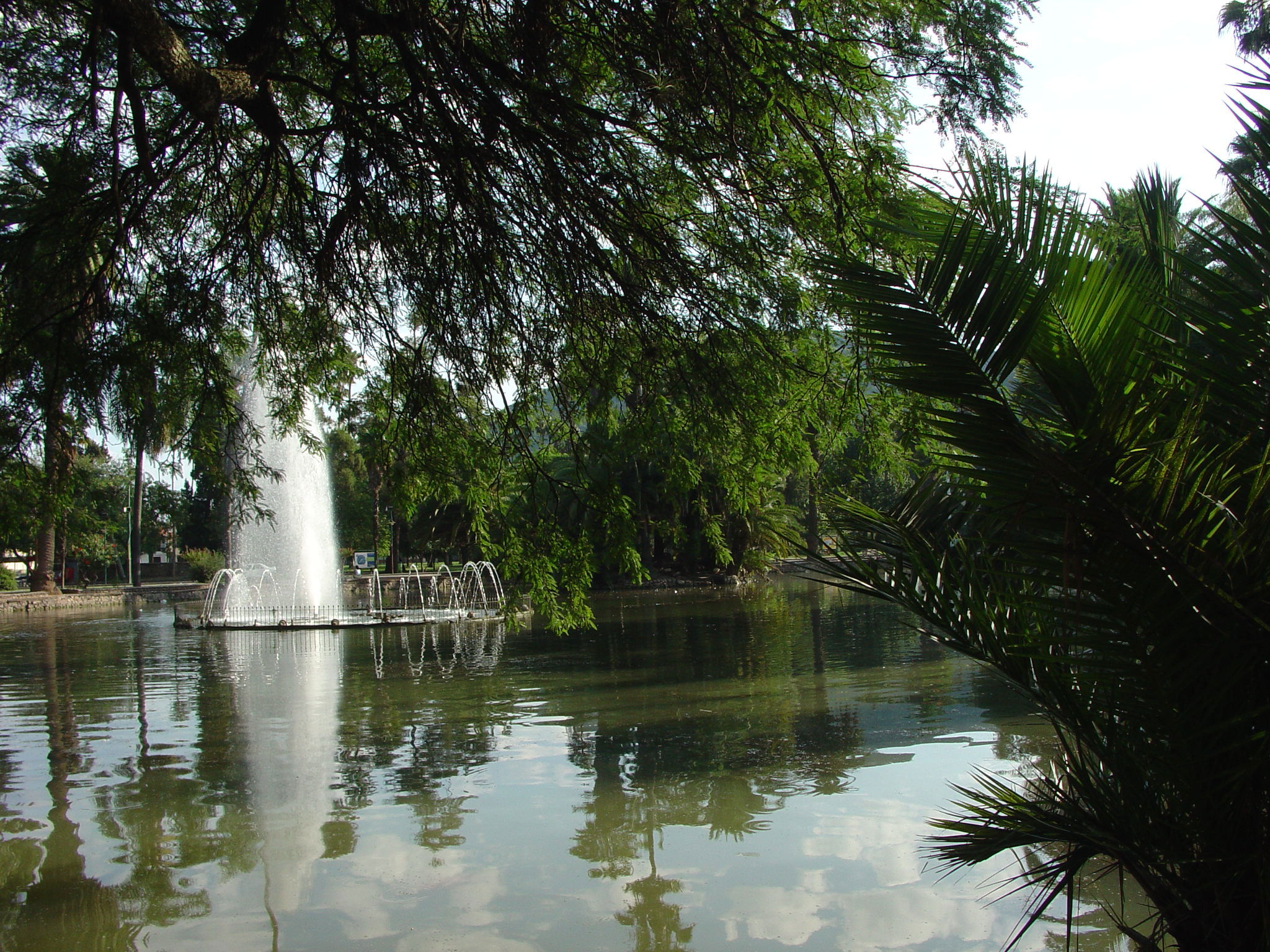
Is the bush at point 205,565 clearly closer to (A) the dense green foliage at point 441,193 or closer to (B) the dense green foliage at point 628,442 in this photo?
(A) the dense green foliage at point 441,193

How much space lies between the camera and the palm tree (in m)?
2.54

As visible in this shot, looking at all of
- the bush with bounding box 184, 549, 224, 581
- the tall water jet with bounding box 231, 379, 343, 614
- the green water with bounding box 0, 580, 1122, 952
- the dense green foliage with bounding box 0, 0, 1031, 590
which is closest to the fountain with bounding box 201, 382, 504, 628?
the tall water jet with bounding box 231, 379, 343, 614

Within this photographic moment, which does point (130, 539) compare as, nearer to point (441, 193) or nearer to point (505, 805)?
point (505, 805)

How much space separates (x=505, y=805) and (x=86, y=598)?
3190cm

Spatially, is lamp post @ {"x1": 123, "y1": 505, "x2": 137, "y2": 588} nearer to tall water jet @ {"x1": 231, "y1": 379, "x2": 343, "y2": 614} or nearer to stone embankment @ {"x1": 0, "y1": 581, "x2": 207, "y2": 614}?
stone embankment @ {"x1": 0, "y1": 581, "x2": 207, "y2": 614}

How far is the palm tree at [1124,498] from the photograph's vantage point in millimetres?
2541

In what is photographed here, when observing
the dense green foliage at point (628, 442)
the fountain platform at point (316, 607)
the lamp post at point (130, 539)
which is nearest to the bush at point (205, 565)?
the lamp post at point (130, 539)

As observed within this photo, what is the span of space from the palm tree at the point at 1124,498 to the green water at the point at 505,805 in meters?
2.57

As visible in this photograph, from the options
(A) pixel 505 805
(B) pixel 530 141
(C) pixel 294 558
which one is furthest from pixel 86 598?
(B) pixel 530 141

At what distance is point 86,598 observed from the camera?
113 feet

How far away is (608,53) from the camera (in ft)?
18.7

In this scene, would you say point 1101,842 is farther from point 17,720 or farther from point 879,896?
point 17,720

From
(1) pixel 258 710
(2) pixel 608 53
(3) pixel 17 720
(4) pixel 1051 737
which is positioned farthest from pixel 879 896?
(3) pixel 17 720

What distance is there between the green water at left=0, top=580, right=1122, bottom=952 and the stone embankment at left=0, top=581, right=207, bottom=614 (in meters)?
19.1
